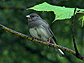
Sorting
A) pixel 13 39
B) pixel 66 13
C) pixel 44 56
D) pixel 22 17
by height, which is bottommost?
pixel 44 56

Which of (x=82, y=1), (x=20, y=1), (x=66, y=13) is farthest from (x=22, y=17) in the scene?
(x=66, y=13)

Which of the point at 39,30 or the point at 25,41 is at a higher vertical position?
the point at 39,30

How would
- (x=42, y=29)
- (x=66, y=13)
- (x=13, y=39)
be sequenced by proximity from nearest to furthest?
1. (x=66, y=13)
2. (x=42, y=29)
3. (x=13, y=39)

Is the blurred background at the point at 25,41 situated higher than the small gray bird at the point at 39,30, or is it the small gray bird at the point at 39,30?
the small gray bird at the point at 39,30

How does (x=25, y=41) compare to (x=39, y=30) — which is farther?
(x=25, y=41)

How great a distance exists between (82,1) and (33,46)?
1.47m

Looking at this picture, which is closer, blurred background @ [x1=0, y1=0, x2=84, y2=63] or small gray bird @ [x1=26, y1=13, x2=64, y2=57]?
small gray bird @ [x1=26, y1=13, x2=64, y2=57]

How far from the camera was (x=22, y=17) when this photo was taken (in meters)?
4.96

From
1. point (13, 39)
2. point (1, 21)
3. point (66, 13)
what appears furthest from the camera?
point (13, 39)

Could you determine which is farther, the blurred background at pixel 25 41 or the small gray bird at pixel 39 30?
the blurred background at pixel 25 41

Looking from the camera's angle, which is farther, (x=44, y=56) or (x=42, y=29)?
(x=44, y=56)

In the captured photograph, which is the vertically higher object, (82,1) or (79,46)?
(82,1)

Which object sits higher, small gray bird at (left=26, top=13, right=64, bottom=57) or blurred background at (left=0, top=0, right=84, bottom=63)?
small gray bird at (left=26, top=13, right=64, bottom=57)

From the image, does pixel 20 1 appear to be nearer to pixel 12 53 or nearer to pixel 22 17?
pixel 22 17
